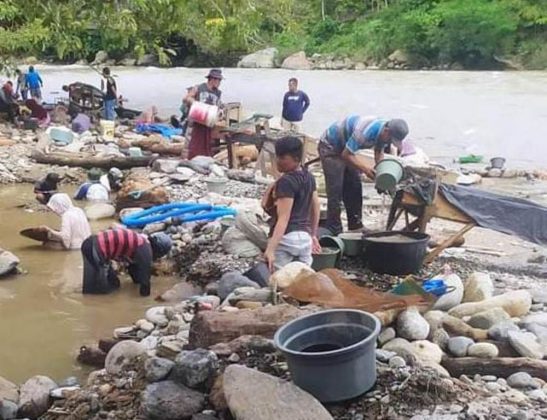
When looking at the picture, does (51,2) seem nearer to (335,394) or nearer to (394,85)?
(335,394)

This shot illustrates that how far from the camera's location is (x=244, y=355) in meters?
4.91

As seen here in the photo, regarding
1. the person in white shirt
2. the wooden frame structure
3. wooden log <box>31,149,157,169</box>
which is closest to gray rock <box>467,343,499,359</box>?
the wooden frame structure

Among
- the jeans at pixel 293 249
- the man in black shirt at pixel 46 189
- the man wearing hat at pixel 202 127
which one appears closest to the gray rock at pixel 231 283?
the jeans at pixel 293 249

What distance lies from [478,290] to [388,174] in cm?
148

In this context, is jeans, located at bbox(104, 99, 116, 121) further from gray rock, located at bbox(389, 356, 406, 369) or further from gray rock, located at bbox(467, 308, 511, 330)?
gray rock, located at bbox(389, 356, 406, 369)

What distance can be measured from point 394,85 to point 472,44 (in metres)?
11.2

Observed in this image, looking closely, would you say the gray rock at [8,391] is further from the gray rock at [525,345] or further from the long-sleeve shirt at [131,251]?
the gray rock at [525,345]

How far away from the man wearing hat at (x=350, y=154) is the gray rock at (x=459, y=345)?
2528 millimetres

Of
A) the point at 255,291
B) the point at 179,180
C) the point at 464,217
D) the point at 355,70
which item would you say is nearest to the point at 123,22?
the point at 255,291

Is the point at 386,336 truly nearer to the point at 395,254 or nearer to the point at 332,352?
the point at 332,352

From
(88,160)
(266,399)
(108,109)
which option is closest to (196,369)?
(266,399)

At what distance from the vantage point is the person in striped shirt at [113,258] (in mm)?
7793

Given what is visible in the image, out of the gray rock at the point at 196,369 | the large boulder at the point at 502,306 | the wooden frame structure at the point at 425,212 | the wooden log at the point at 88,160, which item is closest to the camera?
the gray rock at the point at 196,369

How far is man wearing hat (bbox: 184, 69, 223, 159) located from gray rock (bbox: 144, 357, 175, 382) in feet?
28.9
